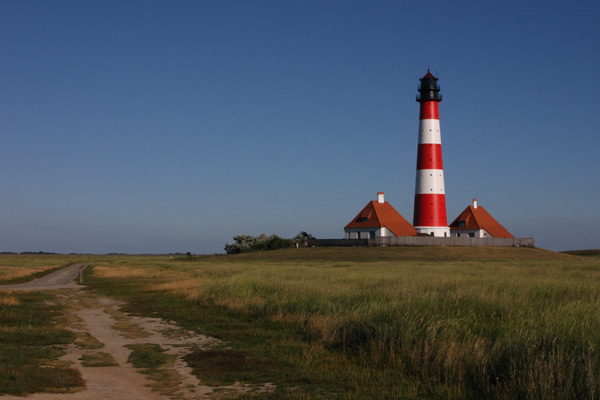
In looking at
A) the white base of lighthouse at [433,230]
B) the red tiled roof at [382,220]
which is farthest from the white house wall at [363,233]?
the white base of lighthouse at [433,230]

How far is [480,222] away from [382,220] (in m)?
16.8

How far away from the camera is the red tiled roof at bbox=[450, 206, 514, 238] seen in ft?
291

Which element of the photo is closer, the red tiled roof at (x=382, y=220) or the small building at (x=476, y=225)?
the red tiled roof at (x=382, y=220)

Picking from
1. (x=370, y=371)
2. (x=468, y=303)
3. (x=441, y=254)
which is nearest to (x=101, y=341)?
(x=370, y=371)

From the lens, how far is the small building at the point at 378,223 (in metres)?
81.5

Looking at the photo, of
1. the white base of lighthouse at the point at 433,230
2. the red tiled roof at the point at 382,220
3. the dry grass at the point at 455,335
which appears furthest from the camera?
the red tiled roof at the point at 382,220

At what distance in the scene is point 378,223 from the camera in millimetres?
81938

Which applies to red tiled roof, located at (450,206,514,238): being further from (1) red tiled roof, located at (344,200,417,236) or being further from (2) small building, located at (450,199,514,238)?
(1) red tiled roof, located at (344,200,417,236)

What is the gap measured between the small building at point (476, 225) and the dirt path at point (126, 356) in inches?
2838

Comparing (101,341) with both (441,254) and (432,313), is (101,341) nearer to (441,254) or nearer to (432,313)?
(432,313)

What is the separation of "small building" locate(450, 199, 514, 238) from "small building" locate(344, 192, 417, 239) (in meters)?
9.59

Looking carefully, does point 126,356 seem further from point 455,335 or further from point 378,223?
point 378,223

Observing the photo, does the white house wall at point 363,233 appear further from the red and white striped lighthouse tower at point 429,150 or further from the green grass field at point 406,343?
the green grass field at point 406,343

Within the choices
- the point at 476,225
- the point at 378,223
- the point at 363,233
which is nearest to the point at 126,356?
the point at 378,223
